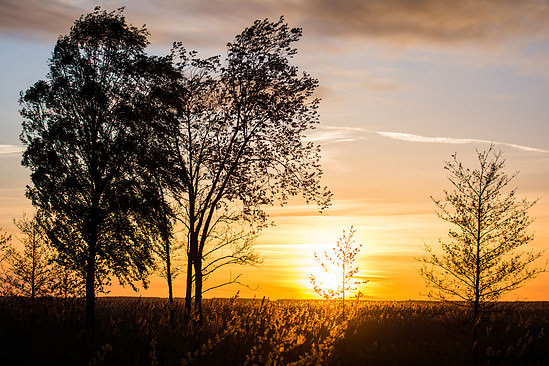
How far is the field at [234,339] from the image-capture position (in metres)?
13.9

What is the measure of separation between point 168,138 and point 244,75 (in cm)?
425

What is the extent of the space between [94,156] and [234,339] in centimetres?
993

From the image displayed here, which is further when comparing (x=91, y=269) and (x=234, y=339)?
(x=91, y=269)

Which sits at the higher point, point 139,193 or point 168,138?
point 168,138

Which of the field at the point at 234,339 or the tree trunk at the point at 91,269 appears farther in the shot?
the tree trunk at the point at 91,269

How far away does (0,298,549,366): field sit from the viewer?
1391 centimetres

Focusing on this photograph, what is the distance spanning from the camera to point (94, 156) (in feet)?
69.7

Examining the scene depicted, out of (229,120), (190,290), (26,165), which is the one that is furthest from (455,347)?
(26,165)

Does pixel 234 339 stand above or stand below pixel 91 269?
below

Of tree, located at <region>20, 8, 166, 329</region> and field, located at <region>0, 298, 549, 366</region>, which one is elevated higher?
tree, located at <region>20, 8, 166, 329</region>

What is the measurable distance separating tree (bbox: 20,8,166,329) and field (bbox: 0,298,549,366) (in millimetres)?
2325

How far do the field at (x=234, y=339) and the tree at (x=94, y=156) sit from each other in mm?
2325

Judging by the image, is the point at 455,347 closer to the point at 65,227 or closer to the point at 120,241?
the point at 120,241

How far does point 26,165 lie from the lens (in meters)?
21.7
